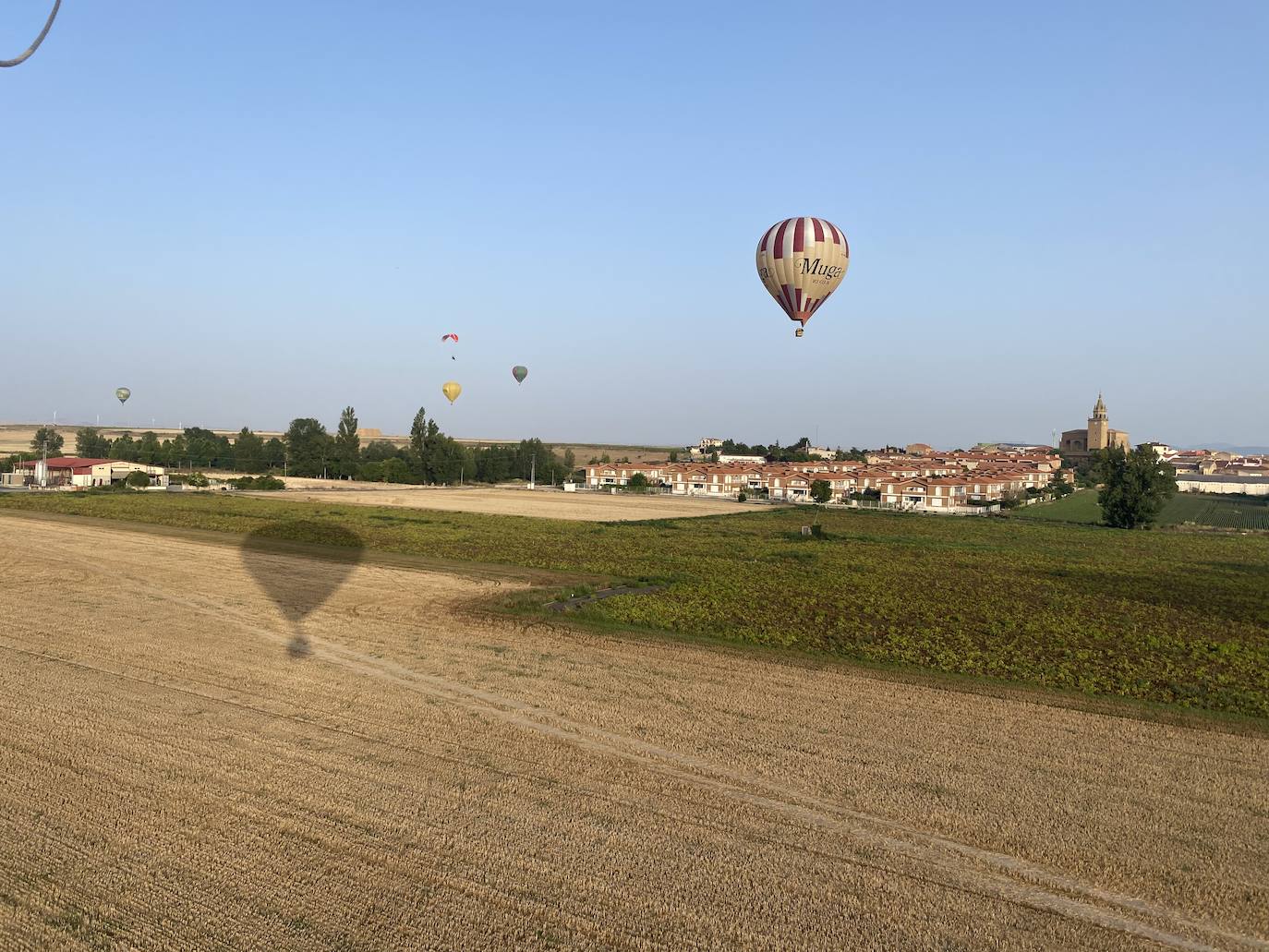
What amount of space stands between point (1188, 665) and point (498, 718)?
1335cm

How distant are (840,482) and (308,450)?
74.8m

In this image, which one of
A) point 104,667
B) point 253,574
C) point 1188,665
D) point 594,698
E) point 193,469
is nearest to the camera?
point 594,698

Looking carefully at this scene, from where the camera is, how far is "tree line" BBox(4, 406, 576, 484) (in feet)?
389

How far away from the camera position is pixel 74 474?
93500 millimetres

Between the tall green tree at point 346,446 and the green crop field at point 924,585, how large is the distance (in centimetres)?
7064

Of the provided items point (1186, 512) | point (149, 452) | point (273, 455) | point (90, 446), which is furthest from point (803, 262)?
point (90, 446)

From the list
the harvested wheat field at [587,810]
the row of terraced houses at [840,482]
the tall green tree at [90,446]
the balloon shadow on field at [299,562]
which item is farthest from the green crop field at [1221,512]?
the tall green tree at [90,446]

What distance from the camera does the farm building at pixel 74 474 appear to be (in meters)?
90.8

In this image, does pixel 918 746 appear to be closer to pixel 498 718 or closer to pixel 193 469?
pixel 498 718

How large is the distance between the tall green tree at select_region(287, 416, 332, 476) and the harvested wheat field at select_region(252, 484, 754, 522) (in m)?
43.6

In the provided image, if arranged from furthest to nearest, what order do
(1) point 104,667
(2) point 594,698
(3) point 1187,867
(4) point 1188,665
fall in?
(4) point 1188,665 → (1) point 104,667 → (2) point 594,698 → (3) point 1187,867

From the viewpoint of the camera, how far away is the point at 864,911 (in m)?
7.53

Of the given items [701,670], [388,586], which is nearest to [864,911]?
[701,670]

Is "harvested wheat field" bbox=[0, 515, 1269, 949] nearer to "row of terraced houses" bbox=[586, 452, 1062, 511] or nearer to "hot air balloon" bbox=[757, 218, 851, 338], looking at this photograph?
"hot air balloon" bbox=[757, 218, 851, 338]
